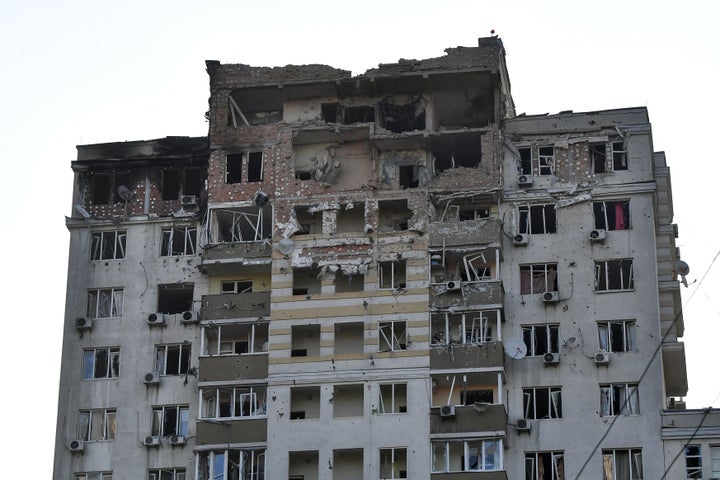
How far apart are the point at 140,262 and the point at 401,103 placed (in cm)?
1377

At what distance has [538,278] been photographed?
6856cm

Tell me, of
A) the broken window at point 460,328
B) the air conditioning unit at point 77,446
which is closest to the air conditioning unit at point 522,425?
the broken window at point 460,328

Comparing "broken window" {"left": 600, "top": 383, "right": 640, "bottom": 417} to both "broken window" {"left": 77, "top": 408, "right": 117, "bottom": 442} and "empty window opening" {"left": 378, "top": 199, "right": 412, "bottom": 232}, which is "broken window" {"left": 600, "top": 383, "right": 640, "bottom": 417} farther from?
"broken window" {"left": 77, "top": 408, "right": 117, "bottom": 442}

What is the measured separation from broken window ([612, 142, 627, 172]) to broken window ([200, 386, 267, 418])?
1803cm

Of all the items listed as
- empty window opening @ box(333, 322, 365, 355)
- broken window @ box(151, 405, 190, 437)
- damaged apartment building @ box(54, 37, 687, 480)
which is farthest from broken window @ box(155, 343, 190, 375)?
empty window opening @ box(333, 322, 365, 355)

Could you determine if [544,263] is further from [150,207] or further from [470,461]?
[150,207]

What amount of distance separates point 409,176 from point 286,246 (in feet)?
→ 21.1

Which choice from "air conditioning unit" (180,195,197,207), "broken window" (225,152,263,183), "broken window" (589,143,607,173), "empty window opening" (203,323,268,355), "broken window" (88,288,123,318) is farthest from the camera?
"air conditioning unit" (180,195,197,207)

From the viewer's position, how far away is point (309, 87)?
72562mm

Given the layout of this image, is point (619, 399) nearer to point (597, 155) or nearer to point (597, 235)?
point (597, 235)

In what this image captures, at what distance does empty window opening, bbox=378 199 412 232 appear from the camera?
70125 mm

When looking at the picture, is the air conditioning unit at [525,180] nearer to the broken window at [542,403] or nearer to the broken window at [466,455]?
the broken window at [542,403]

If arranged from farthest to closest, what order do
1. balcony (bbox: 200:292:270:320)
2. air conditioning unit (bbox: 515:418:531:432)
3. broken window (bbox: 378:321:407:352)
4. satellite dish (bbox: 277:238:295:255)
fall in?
satellite dish (bbox: 277:238:295:255), balcony (bbox: 200:292:270:320), broken window (bbox: 378:321:407:352), air conditioning unit (bbox: 515:418:531:432)

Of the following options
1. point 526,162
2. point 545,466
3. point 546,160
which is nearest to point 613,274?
point 546,160
